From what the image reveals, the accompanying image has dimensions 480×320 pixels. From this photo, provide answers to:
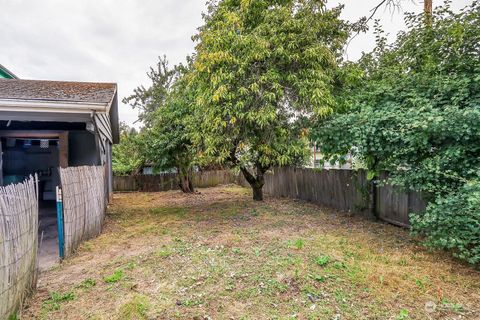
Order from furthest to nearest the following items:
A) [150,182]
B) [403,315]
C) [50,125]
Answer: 1. [150,182]
2. [50,125]
3. [403,315]

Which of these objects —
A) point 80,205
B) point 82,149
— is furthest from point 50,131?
point 80,205

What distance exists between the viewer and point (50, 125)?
295 inches

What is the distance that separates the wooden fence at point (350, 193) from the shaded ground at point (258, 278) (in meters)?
0.62

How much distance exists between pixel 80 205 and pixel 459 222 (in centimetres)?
Result: 555

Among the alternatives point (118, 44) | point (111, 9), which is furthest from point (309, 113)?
point (118, 44)

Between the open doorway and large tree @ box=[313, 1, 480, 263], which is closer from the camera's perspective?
large tree @ box=[313, 1, 480, 263]

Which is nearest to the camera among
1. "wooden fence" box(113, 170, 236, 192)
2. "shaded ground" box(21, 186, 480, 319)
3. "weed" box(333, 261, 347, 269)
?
"shaded ground" box(21, 186, 480, 319)


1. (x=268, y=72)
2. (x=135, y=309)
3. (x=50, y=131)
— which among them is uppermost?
(x=268, y=72)

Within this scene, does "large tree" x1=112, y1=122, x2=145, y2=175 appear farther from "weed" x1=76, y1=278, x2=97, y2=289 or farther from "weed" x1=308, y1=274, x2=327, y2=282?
"weed" x1=308, y1=274, x2=327, y2=282

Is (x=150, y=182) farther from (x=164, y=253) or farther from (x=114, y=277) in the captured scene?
(x=114, y=277)

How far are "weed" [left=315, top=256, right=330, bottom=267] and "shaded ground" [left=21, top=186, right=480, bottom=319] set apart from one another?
0.01 meters

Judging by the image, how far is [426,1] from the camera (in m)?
7.59

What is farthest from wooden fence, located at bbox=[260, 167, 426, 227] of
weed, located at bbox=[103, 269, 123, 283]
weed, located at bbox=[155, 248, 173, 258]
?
weed, located at bbox=[103, 269, 123, 283]

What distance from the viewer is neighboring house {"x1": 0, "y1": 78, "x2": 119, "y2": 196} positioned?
4898 mm
